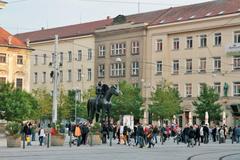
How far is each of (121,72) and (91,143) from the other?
175 feet

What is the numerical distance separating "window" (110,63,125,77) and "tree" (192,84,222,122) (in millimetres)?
19490

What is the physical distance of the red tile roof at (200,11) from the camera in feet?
257

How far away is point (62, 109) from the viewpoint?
90312mm

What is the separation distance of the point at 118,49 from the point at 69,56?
10.9 meters

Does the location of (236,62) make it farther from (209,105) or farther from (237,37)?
(209,105)

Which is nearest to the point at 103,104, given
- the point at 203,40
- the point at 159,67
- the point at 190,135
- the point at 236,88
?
the point at 190,135

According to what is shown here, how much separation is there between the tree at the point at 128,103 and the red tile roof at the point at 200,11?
34.2 feet

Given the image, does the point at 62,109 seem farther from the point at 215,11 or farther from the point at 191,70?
the point at 215,11

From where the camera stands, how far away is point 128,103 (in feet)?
262

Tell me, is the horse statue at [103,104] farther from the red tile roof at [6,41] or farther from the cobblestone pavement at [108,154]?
the red tile roof at [6,41]

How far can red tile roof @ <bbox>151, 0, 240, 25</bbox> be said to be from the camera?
78.3m

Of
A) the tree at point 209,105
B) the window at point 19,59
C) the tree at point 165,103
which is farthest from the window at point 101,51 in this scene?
the tree at point 209,105

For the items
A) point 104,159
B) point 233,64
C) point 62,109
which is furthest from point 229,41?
point 104,159

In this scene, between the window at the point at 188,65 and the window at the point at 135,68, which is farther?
the window at the point at 135,68
